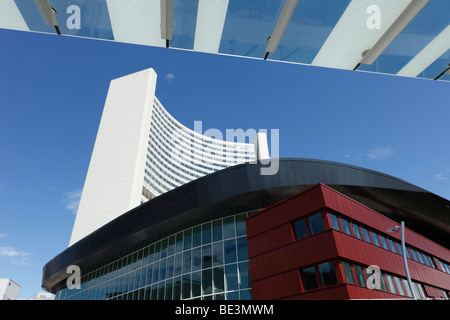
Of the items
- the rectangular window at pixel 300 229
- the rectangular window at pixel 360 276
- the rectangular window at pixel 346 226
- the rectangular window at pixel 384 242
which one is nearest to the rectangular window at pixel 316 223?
the rectangular window at pixel 300 229

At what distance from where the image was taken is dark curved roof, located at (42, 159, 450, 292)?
76.6 ft

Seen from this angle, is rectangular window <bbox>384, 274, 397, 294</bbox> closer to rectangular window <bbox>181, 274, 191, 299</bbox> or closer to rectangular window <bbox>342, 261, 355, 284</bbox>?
rectangular window <bbox>342, 261, 355, 284</bbox>

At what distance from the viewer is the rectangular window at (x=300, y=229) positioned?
18.7m

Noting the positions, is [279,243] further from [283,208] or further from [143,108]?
[143,108]

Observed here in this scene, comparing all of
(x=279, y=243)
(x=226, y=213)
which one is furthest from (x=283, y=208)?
(x=226, y=213)

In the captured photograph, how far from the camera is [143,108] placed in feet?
264

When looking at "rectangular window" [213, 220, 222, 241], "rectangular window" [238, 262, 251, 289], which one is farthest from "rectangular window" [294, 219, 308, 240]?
"rectangular window" [213, 220, 222, 241]

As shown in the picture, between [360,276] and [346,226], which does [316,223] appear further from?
[360,276]

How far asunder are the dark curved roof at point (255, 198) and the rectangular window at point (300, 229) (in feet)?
13.9

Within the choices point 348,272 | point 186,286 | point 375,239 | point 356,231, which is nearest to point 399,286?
point 375,239

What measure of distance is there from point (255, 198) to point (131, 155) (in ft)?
182

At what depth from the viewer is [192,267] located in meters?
25.2

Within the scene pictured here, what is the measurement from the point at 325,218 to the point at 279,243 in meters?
3.58

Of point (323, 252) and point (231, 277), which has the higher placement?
point (231, 277)
